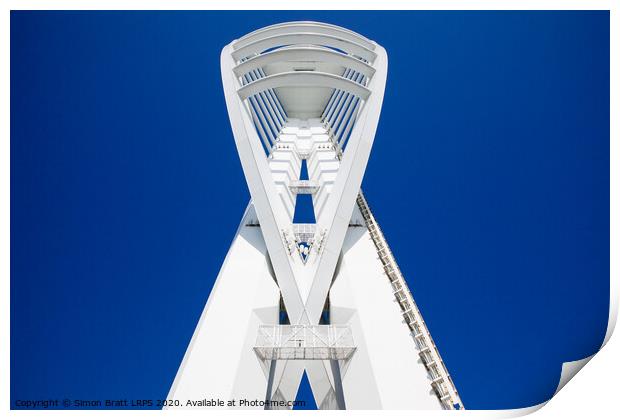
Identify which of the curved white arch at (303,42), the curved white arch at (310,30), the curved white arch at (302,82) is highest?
the curved white arch at (310,30)

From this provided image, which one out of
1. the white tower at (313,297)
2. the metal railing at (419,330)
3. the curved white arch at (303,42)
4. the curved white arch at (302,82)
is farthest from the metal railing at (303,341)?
the curved white arch at (303,42)

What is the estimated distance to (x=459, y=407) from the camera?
550 cm

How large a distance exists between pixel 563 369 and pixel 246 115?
16.5 ft

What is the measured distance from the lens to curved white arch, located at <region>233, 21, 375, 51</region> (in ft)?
31.4

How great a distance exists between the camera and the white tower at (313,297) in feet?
18.7

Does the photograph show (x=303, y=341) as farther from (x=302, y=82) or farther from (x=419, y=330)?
(x=302, y=82)

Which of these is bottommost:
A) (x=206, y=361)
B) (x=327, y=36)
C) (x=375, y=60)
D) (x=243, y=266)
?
(x=206, y=361)

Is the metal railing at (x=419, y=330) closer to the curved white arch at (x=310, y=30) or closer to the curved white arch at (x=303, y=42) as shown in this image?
the curved white arch at (x=303, y=42)

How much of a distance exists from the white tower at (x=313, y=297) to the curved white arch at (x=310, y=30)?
2 cm

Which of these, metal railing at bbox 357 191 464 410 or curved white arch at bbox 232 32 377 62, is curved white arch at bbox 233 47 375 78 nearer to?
curved white arch at bbox 232 32 377 62
